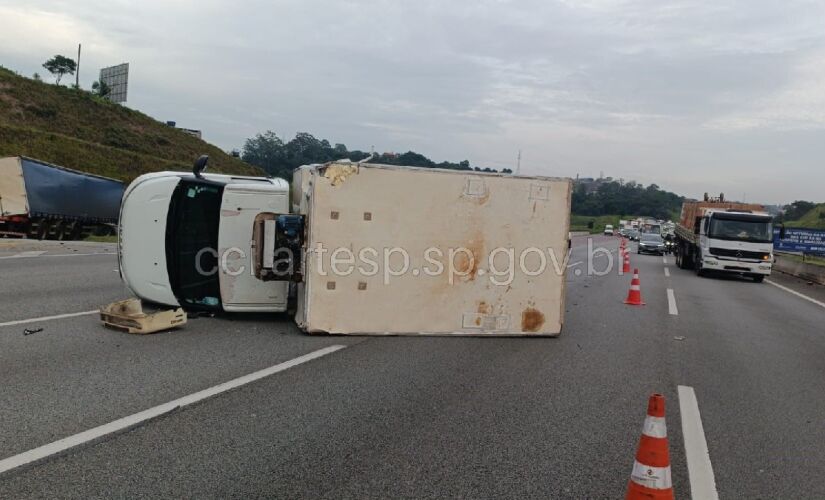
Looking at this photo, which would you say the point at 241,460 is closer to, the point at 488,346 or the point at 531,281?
the point at 488,346

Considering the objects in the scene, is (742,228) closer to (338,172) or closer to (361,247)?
(361,247)

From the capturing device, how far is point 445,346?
8.39 metres

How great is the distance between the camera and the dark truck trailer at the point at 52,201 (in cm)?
2269

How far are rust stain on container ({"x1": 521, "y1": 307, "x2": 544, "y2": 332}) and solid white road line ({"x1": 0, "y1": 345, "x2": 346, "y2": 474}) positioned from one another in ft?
10.6

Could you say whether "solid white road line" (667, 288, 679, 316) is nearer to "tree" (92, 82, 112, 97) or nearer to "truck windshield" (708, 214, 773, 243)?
"truck windshield" (708, 214, 773, 243)

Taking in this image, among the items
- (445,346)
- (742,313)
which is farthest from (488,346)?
(742,313)

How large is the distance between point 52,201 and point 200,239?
1827 centimetres

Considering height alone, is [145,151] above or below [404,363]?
above

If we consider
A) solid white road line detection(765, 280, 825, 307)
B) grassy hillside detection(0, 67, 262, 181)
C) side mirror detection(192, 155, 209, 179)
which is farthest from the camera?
grassy hillside detection(0, 67, 262, 181)

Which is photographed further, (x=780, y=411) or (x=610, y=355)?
(x=610, y=355)

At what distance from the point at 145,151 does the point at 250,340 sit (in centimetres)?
5214

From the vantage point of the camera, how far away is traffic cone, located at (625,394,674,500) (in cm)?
362

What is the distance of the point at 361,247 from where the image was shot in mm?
8547

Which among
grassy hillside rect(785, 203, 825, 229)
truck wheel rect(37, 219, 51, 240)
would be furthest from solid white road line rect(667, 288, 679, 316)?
grassy hillside rect(785, 203, 825, 229)
